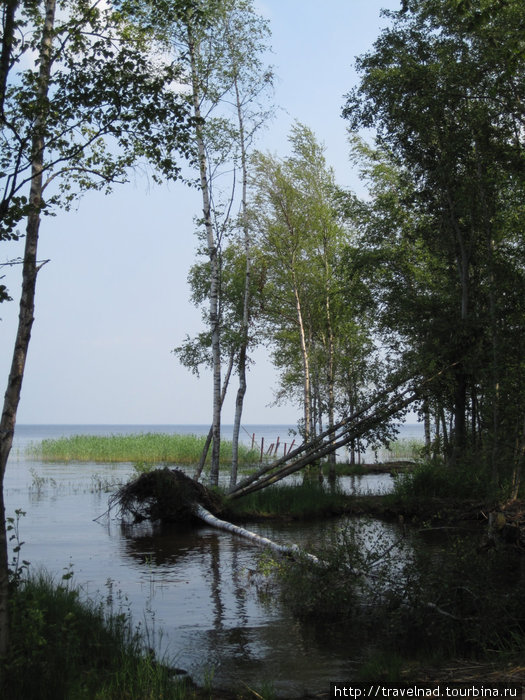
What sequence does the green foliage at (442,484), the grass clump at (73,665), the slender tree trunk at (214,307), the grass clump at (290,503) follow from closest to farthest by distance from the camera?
1. the grass clump at (73,665)
2. the green foliage at (442,484)
3. the grass clump at (290,503)
4. the slender tree trunk at (214,307)

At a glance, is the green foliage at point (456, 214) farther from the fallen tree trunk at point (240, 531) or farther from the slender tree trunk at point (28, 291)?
the slender tree trunk at point (28, 291)

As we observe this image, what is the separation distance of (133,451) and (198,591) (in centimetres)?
3243

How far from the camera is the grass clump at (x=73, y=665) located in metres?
5.34

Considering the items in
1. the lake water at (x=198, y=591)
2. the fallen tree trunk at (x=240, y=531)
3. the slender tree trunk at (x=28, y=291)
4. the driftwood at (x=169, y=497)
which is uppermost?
the slender tree trunk at (x=28, y=291)

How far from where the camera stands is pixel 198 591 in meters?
10.6

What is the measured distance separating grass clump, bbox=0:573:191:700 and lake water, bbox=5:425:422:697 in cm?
79

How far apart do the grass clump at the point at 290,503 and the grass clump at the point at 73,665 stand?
11.1 meters

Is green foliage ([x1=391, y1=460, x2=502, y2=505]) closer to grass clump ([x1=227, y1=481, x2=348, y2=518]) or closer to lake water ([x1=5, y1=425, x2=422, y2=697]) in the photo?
grass clump ([x1=227, y1=481, x2=348, y2=518])

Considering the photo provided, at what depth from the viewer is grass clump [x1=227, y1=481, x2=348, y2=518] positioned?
1816 cm

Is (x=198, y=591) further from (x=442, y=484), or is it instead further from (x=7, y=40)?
(x=442, y=484)

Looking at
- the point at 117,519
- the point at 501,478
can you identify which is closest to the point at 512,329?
the point at 501,478

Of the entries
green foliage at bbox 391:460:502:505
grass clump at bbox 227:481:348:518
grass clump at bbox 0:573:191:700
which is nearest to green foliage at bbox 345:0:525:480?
green foliage at bbox 391:460:502:505

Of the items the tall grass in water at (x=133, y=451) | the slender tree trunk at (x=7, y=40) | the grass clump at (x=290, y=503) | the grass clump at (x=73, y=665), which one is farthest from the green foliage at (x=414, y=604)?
the tall grass in water at (x=133, y=451)

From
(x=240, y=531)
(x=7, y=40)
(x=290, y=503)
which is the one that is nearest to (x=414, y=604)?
(x=7, y=40)
